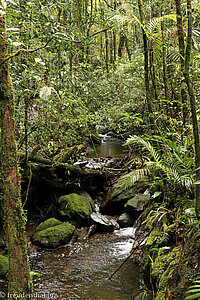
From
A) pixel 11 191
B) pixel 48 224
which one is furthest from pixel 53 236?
pixel 11 191

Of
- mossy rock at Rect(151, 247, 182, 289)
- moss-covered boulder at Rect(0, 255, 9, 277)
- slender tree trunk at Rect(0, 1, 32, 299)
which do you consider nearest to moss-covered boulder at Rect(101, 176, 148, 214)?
moss-covered boulder at Rect(0, 255, 9, 277)

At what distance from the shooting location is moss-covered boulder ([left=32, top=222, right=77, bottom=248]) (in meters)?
5.56

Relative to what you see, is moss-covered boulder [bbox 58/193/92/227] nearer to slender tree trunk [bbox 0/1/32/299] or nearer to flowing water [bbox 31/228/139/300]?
flowing water [bbox 31/228/139/300]

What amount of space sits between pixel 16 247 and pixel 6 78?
68.8 inches

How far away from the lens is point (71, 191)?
747cm

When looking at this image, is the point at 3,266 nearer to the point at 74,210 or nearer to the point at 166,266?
→ the point at 74,210


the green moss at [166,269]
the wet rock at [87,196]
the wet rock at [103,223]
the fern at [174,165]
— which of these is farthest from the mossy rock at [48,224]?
the green moss at [166,269]

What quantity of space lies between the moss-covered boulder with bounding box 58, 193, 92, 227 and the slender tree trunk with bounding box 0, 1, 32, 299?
392 cm

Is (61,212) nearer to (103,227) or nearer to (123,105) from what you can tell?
(103,227)

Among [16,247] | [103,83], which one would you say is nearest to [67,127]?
[103,83]

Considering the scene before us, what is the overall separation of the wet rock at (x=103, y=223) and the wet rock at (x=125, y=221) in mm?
128

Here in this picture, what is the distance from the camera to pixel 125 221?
6.62 metres

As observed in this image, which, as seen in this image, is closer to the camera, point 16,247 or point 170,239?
point 16,247

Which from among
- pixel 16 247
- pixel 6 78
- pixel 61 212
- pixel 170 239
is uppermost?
pixel 6 78
